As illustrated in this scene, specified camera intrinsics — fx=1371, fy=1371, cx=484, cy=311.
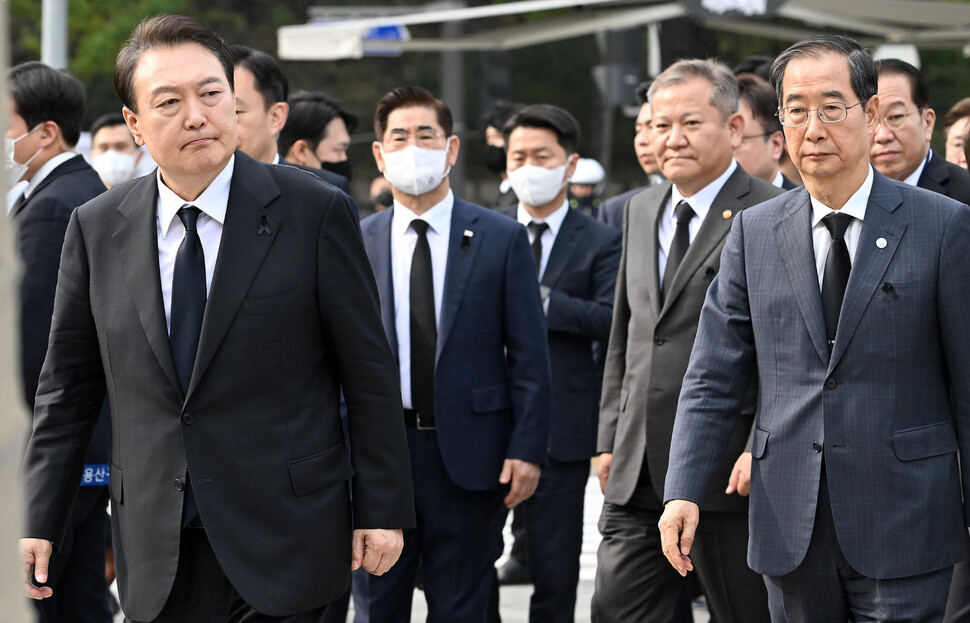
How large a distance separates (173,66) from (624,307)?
2316 mm

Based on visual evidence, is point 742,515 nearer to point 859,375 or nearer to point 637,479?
point 637,479

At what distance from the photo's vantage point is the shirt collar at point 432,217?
5645 millimetres

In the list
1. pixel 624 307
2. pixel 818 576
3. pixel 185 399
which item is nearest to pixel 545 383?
pixel 624 307

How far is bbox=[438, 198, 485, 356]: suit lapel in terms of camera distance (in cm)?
544

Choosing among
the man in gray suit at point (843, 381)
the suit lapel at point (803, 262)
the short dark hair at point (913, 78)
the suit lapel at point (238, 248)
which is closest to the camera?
the suit lapel at point (238, 248)

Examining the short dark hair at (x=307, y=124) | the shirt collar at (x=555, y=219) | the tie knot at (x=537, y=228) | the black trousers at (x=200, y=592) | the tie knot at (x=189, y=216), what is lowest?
the black trousers at (x=200, y=592)

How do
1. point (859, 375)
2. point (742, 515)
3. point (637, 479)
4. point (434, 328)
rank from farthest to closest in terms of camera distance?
point (434, 328) < point (637, 479) < point (742, 515) < point (859, 375)

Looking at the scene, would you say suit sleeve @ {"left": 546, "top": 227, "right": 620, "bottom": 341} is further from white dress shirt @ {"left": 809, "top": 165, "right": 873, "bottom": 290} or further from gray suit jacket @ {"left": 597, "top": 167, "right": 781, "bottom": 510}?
white dress shirt @ {"left": 809, "top": 165, "right": 873, "bottom": 290}

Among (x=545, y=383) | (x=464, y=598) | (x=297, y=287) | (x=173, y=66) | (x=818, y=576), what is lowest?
(x=464, y=598)

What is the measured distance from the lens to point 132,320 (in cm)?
353

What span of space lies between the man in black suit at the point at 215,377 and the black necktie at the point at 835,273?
1208 mm

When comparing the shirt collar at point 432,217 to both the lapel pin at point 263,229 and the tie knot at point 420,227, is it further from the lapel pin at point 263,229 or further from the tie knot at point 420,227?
the lapel pin at point 263,229

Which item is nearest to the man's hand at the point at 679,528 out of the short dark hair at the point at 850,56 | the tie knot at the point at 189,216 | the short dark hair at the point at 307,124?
the short dark hair at the point at 850,56

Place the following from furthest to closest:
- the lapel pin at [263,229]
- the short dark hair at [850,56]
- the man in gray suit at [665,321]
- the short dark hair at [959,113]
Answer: the short dark hair at [959,113], the man in gray suit at [665,321], the short dark hair at [850,56], the lapel pin at [263,229]
